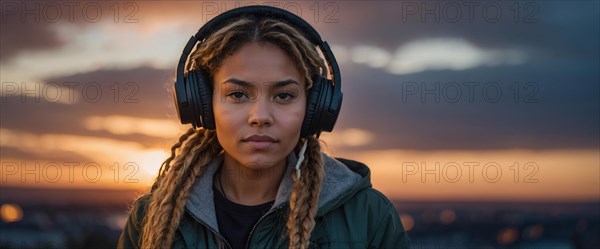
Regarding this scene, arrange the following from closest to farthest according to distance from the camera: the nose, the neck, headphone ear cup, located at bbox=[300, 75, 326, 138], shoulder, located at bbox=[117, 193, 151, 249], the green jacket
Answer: the nose, headphone ear cup, located at bbox=[300, 75, 326, 138], the green jacket, the neck, shoulder, located at bbox=[117, 193, 151, 249]

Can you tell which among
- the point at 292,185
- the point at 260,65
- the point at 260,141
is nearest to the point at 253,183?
the point at 292,185

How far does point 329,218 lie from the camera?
12.7 feet

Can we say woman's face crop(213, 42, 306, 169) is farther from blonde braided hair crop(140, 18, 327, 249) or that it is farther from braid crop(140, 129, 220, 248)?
braid crop(140, 129, 220, 248)

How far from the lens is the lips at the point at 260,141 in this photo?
11.9ft

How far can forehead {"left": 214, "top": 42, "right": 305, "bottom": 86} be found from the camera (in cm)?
364

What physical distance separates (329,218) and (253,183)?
0.41 metres

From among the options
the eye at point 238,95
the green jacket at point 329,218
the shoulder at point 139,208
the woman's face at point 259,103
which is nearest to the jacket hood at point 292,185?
the green jacket at point 329,218

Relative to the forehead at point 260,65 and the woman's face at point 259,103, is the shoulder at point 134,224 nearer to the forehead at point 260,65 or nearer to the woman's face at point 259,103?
the woman's face at point 259,103

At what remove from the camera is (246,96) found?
12.0 ft

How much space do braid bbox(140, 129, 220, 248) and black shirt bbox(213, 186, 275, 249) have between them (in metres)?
0.20

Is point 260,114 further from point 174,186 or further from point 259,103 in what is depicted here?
point 174,186

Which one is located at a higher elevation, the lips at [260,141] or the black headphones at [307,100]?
the black headphones at [307,100]

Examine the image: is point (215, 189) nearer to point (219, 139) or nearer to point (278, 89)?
point (219, 139)

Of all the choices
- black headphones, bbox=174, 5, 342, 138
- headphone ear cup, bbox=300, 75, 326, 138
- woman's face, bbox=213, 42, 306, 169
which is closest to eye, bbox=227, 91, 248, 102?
woman's face, bbox=213, 42, 306, 169
